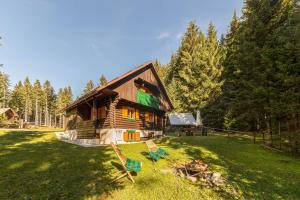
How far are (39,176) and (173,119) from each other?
88.0 feet

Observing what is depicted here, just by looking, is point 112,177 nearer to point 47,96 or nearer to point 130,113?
point 130,113

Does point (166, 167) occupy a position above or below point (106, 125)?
below

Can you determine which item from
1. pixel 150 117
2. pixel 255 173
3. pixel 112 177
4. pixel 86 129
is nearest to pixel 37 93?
pixel 86 129

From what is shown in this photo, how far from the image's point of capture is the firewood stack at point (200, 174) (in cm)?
761

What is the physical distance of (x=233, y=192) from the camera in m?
6.78

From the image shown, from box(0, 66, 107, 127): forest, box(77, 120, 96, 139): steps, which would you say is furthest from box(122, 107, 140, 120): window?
box(0, 66, 107, 127): forest

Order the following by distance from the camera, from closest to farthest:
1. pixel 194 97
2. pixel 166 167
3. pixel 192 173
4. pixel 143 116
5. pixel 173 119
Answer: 1. pixel 192 173
2. pixel 166 167
3. pixel 143 116
4. pixel 173 119
5. pixel 194 97

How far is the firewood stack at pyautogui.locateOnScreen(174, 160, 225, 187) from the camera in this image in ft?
25.0

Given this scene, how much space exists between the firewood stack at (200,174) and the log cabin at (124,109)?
372 inches

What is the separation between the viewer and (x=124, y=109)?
19031 mm

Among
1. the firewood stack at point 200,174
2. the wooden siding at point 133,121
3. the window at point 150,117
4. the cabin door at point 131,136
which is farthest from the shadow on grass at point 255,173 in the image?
the window at point 150,117

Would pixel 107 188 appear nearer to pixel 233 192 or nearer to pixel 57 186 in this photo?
pixel 57 186

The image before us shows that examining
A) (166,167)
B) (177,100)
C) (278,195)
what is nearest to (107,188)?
(166,167)

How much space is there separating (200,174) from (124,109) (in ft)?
40.7
